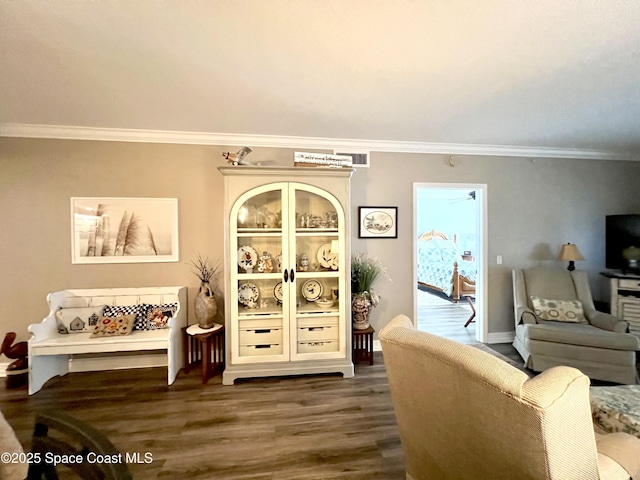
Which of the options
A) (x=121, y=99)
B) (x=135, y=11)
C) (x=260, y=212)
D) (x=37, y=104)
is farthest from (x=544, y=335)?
(x=37, y=104)

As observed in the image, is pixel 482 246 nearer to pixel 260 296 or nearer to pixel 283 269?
pixel 283 269

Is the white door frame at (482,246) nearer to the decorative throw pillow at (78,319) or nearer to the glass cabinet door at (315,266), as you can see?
the glass cabinet door at (315,266)

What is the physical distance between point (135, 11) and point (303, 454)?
260cm

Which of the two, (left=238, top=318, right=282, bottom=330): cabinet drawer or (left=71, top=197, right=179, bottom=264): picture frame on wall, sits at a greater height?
(left=71, top=197, right=179, bottom=264): picture frame on wall

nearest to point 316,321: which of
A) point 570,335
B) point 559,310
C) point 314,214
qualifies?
point 314,214

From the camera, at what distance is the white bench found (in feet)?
7.74

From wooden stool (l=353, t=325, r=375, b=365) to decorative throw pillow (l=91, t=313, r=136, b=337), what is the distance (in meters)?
2.23

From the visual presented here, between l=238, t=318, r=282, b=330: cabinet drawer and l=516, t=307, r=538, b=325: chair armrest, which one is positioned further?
l=516, t=307, r=538, b=325: chair armrest

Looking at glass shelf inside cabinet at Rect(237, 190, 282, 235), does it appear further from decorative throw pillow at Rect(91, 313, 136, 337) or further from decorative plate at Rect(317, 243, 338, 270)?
decorative throw pillow at Rect(91, 313, 136, 337)

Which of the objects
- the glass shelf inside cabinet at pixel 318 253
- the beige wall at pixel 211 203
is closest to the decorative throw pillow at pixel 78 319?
the beige wall at pixel 211 203

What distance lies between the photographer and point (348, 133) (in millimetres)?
2889

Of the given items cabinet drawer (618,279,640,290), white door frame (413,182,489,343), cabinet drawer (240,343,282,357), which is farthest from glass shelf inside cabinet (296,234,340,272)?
cabinet drawer (618,279,640,290)

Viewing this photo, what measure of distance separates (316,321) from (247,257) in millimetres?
936

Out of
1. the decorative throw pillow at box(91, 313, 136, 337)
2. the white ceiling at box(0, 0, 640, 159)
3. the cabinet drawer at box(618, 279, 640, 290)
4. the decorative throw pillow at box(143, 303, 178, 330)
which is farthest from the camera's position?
the cabinet drawer at box(618, 279, 640, 290)
